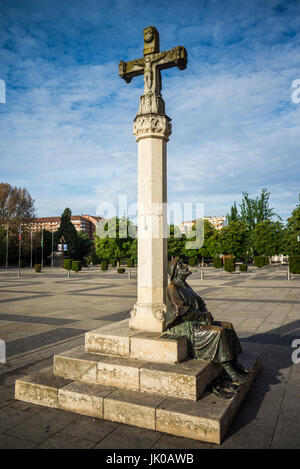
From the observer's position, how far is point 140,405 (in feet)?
11.9

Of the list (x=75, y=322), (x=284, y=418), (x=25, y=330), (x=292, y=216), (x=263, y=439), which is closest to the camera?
(x=263, y=439)

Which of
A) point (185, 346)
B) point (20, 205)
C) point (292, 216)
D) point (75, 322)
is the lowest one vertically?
point (75, 322)

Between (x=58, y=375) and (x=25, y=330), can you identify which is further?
(x=25, y=330)

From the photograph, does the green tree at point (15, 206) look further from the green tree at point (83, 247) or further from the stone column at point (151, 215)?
the stone column at point (151, 215)

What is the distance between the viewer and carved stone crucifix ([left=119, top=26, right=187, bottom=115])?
5.54m

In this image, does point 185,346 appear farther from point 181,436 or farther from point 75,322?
point 75,322

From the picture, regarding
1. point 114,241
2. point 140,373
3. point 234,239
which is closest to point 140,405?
point 140,373

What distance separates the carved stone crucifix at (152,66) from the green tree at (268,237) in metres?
52.1

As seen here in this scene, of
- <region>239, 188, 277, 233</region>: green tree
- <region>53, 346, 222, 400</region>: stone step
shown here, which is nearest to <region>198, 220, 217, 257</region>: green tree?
<region>239, 188, 277, 233</region>: green tree

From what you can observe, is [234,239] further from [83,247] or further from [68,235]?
[68,235]

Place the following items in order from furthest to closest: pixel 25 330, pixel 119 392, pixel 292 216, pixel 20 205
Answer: pixel 20 205
pixel 292 216
pixel 25 330
pixel 119 392

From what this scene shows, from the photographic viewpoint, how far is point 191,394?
3.80 m
